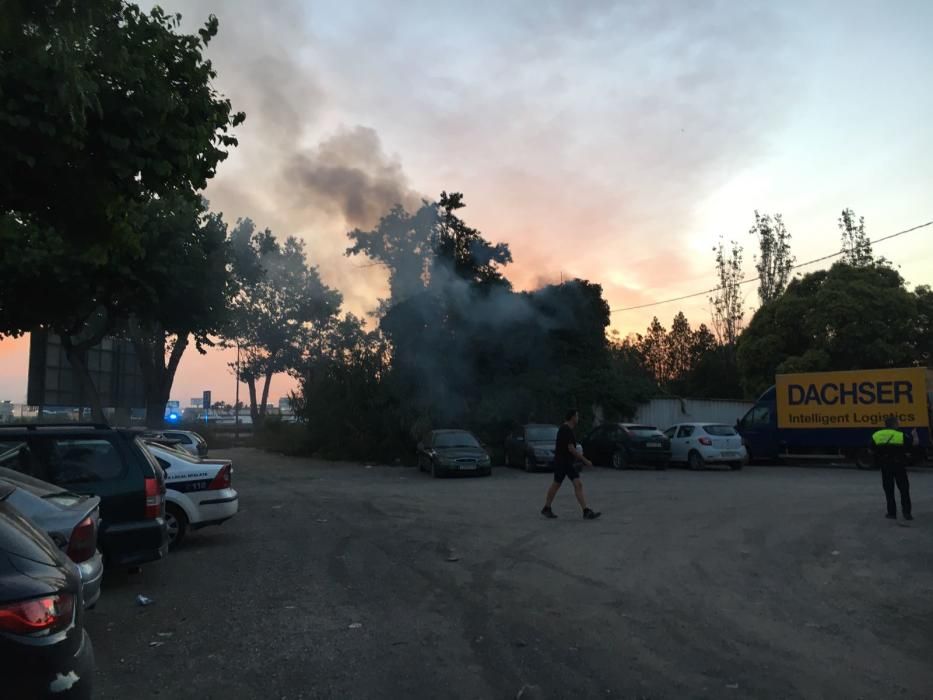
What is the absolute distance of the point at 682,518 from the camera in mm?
11711

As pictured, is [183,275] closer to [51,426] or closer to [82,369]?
[82,369]

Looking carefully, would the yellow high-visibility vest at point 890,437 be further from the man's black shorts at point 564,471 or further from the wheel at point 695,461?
the wheel at point 695,461

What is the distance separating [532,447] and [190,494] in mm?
13713

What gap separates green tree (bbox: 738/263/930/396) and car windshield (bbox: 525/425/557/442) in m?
13.9

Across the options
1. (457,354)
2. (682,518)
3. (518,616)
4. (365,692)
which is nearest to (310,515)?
(682,518)

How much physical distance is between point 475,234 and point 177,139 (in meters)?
21.8

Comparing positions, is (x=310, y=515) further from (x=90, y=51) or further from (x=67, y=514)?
(x=90, y=51)

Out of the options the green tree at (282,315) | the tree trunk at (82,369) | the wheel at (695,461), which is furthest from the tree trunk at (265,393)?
the wheel at (695,461)

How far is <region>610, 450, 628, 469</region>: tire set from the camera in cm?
2266

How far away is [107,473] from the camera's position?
7.04m

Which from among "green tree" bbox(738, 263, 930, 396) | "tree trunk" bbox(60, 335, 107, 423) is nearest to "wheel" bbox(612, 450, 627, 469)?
"green tree" bbox(738, 263, 930, 396)

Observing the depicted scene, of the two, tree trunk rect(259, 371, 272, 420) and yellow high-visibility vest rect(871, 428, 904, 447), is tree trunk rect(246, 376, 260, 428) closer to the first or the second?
tree trunk rect(259, 371, 272, 420)

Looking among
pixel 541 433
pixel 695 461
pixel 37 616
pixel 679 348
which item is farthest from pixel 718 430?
pixel 679 348

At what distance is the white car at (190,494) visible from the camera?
9328mm
